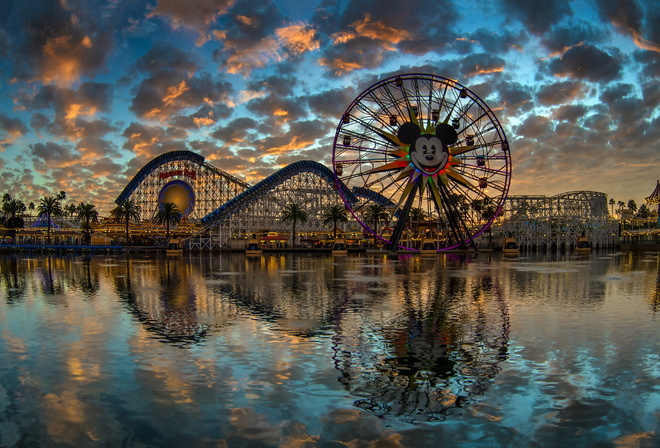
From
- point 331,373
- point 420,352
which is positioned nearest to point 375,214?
point 420,352

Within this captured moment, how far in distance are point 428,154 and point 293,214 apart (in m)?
42.2

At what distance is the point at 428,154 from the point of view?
57312 mm

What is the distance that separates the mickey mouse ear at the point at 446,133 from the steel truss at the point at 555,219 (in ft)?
176

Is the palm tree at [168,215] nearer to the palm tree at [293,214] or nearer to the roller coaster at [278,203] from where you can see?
the roller coaster at [278,203]

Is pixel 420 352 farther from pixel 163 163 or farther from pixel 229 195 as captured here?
pixel 163 163

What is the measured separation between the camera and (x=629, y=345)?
582 inches

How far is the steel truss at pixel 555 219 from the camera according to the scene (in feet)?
362

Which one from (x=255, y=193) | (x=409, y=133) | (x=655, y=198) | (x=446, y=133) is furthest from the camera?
(x=655, y=198)

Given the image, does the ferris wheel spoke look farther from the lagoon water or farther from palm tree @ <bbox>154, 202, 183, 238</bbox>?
palm tree @ <bbox>154, 202, 183, 238</bbox>

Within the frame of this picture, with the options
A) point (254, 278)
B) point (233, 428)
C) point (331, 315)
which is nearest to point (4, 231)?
point (254, 278)

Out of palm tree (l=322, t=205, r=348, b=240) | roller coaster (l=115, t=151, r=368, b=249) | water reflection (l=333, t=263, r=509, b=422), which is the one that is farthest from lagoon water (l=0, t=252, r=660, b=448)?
palm tree (l=322, t=205, r=348, b=240)

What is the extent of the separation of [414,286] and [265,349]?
57.9ft

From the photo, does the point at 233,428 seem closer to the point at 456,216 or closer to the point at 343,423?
the point at 343,423

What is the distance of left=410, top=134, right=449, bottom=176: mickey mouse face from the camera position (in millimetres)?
57281
